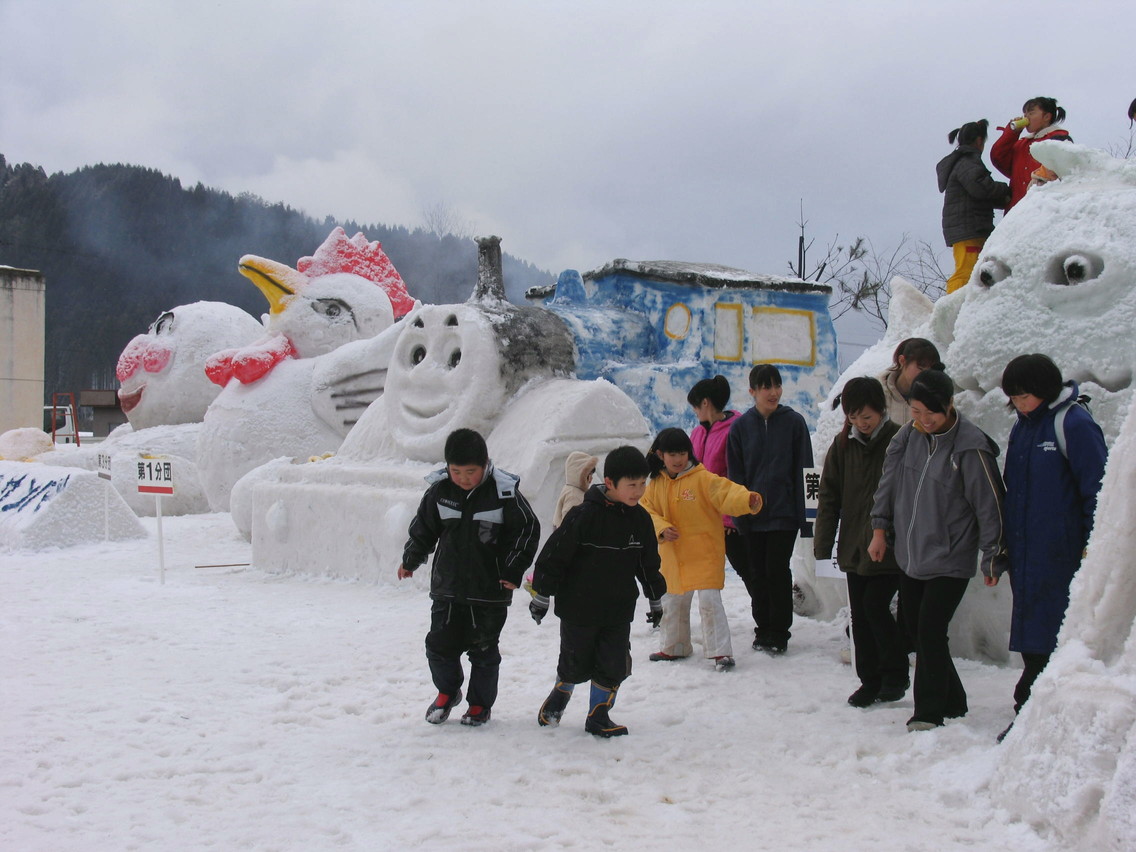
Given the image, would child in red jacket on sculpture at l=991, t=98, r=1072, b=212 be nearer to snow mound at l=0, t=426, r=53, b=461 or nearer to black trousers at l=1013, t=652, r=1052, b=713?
black trousers at l=1013, t=652, r=1052, b=713

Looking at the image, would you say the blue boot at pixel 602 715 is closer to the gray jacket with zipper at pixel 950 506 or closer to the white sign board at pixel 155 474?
the gray jacket with zipper at pixel 950 506

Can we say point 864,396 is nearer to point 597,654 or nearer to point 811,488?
point 811,488

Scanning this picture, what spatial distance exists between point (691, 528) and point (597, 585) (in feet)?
2.91

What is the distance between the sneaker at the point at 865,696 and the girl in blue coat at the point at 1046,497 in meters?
0.66

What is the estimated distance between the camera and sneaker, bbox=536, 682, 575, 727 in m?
3.53

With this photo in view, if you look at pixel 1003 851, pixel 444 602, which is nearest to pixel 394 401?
pixel 444 602

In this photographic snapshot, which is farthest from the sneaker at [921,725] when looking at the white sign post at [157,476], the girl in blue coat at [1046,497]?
the white sign post at [157,476]

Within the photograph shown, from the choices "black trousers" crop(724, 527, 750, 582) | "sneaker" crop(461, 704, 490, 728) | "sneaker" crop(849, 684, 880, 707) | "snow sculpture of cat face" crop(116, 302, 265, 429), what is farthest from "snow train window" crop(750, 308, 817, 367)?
"snow sculpture of cat face" crop(116, 302, 265, 429)

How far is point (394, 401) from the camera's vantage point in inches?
267

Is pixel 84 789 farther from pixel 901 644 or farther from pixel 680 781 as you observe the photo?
pixel 901 644

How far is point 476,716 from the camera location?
11.7 ft

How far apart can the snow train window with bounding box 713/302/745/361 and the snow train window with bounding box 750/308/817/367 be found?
125 millimetres

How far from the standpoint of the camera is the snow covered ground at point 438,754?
262 centimetres

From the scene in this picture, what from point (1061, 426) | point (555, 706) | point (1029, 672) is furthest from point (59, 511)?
point (1061, 426)
